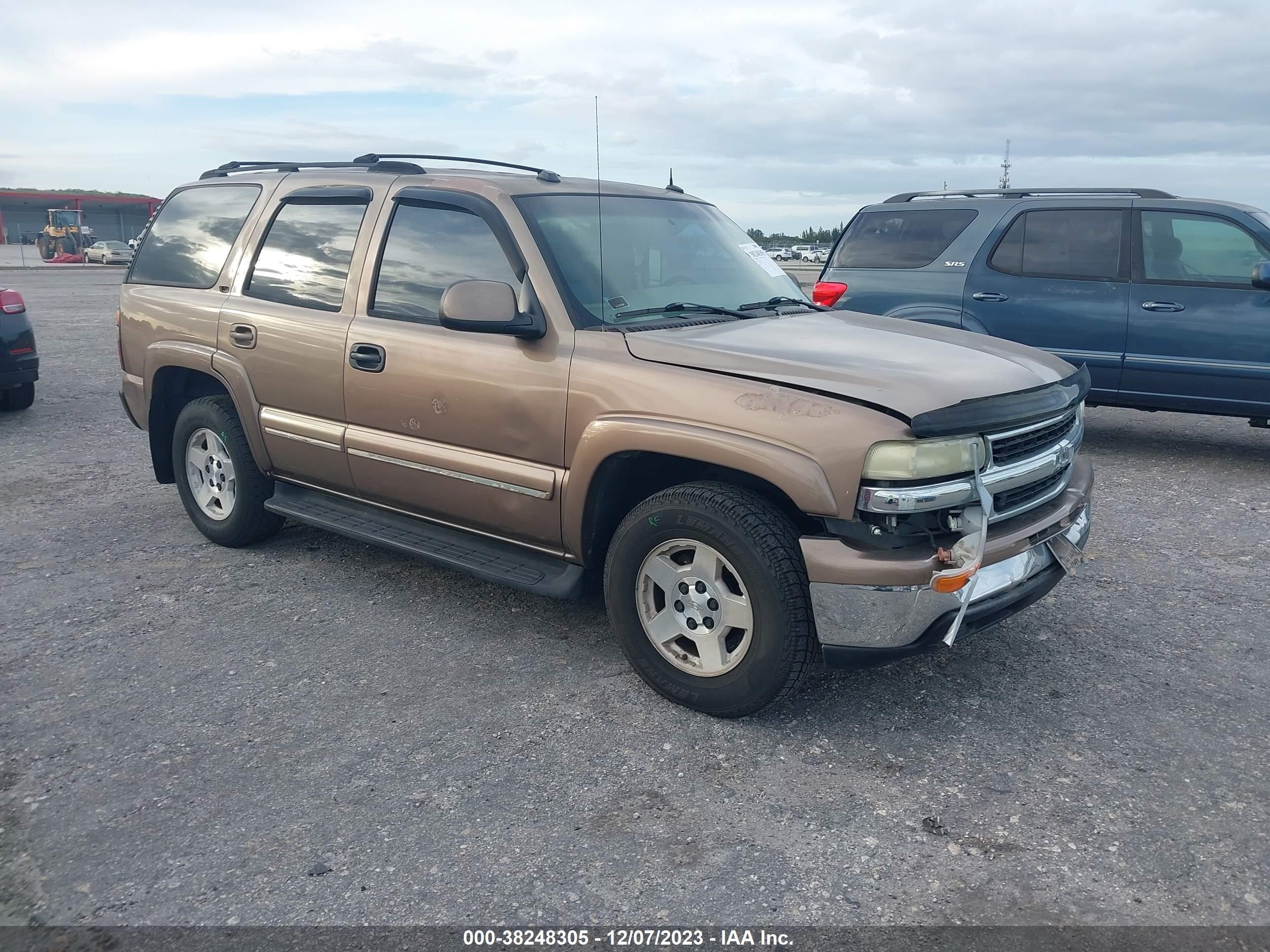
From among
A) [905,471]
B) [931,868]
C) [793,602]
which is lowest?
[931,868]

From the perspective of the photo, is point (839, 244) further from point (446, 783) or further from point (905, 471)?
point (446, 783)

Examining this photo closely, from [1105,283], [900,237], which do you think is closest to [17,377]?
[900,237]

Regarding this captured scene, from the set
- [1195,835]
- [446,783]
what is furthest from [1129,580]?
[446,783]

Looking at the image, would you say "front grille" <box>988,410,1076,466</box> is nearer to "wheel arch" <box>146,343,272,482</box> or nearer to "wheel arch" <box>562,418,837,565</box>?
"wheel arch" <box>562,418,837,565</box>

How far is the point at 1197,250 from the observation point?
7320mm

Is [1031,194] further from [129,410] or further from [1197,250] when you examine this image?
[129,410]

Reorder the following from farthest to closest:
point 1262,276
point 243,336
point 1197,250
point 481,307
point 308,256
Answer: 1. point 1197,250
2. point 1262,276
3. point 243,336
4. point 308,256
5. point 481,307

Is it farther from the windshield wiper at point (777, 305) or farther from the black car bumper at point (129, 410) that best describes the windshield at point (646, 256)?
the black car bumper at point (129, 410)

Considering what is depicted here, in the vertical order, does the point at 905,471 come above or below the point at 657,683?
above

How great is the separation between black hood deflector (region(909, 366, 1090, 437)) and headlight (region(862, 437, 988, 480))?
37 millimetres

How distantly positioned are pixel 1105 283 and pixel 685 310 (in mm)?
4886

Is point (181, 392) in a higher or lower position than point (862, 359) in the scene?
lower

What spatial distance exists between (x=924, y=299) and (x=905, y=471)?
5.51m

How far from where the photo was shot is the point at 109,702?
3637mm
